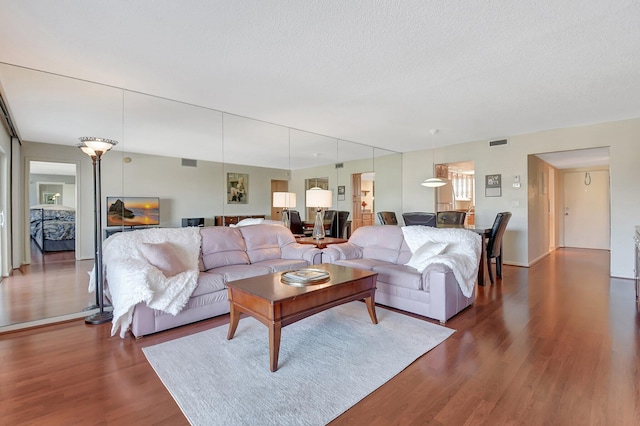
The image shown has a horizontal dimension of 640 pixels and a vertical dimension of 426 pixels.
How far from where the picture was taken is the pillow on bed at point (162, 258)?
9.70ft

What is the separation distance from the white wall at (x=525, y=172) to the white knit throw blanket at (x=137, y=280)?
18.2 ft

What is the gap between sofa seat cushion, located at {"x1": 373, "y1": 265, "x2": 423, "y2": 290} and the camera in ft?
10.3

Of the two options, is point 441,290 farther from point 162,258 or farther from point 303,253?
point 162,258

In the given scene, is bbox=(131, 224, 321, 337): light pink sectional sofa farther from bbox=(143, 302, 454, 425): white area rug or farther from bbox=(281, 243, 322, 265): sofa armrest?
bbox=(143, 302, 454, 425): white area rug

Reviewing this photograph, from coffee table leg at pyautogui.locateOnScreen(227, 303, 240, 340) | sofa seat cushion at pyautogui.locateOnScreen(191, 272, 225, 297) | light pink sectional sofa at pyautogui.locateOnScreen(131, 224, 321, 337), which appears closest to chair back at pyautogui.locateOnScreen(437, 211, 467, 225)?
light pink sectional sofa at pyautogui.locateOnScreen(131, 224, 321, 337)

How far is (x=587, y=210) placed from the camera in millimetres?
7988

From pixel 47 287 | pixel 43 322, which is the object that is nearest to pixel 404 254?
pixel 43 322

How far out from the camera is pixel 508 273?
523 centimetres

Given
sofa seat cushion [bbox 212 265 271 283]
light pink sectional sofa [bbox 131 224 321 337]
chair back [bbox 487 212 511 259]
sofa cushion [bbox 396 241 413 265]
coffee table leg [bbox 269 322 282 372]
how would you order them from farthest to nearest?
chair back [bbox 487 212 511 259] < sofa cushion [bbox 396 241 413 265] < sofa seat cushion [bbox 212 265 271 283] < light pink sectional sofa [bbox 131 224 321 337] < coffee table leg [bbox 269 322 282 372]

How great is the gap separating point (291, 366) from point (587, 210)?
9.38m

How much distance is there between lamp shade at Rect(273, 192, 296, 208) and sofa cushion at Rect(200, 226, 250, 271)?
131cm

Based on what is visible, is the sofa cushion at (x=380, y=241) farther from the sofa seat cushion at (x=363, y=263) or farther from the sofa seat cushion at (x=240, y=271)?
the sofa seat cushion at (x=240, y=271)

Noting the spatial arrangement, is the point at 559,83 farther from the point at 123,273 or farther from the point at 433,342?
the point at 123,273

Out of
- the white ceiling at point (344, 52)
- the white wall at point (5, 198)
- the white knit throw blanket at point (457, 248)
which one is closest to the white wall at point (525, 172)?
the white ceiling at point (344, 52)
